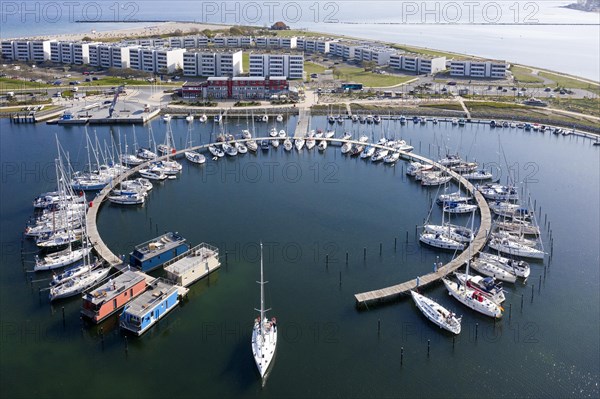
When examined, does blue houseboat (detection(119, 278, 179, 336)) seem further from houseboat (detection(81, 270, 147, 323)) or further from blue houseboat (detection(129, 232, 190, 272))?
blue houseboat (detection(129, 232, 190, 272))

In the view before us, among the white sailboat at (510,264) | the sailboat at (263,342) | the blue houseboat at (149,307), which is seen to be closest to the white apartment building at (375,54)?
the white sailboat at (510,264)

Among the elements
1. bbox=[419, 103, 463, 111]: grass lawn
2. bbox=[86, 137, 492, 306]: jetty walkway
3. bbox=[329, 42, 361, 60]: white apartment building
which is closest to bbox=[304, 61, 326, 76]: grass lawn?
bbox=[329, 42, 361, 60]: white apartment building

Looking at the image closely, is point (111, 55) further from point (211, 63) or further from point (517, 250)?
point (517, 250)

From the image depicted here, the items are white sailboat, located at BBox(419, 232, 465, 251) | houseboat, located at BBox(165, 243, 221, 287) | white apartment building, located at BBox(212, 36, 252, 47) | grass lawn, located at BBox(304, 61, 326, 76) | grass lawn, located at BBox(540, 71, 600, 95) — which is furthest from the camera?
white apartment building, located at BBox(212, 36, 252, 47)

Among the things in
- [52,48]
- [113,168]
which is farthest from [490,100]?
[52,48]

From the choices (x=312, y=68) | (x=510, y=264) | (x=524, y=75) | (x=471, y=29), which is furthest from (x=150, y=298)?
(x=471, y=29)

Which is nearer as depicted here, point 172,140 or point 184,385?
point 184,385

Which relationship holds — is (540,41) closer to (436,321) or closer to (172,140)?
(172,140)
